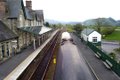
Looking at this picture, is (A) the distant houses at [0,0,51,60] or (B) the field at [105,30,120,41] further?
(B) the field at [105,30,120,41]

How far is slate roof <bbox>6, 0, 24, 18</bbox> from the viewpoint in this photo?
3652cm

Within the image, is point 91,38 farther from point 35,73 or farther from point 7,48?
point 35,73

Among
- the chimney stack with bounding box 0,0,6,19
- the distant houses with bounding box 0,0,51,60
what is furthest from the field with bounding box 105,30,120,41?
the chimney stack with bounding box 0,0,6,19

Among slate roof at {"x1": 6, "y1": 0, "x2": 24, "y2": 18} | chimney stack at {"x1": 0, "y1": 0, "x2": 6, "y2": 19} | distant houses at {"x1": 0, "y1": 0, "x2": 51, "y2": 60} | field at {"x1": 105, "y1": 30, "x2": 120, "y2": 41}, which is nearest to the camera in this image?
distant houses at {"x1": 0, "y1": 0, "x2": 51, "y2": 60}

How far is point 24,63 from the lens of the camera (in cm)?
2588

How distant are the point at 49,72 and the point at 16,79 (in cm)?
441

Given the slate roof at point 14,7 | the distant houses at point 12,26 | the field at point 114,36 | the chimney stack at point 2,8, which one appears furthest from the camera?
the field at point 114,36

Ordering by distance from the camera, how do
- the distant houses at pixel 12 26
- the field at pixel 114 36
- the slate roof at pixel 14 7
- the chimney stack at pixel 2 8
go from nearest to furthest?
the distant houses at pixel 12 26 → the chimney stack at pixel 2 8 → the slate roof at pixel 14 7 → the field at pixel 114 36

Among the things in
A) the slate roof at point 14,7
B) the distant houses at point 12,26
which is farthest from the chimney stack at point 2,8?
the slate roof at point 14,7

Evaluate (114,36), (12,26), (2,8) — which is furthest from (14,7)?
(114,36)

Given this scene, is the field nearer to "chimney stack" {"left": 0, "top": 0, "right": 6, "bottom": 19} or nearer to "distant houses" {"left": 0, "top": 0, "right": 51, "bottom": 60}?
"distant houses" {"left": 0, "top": 0, "right": 51, "bottom": 60}

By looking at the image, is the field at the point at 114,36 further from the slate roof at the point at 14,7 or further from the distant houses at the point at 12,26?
the slate roof at the point at 14,7

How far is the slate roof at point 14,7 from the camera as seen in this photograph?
1438 inches

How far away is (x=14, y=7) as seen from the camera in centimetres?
3750
